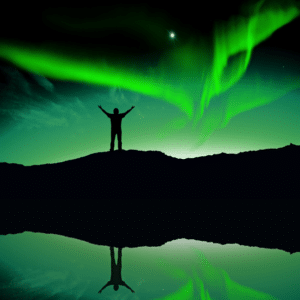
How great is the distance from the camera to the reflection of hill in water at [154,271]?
345 cm

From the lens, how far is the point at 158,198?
14.7 m

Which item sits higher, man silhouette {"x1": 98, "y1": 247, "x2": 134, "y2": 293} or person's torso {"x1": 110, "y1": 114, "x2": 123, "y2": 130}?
person's torso {"x1": 110, "y1": 114, "x2": 123, "y2": 130}

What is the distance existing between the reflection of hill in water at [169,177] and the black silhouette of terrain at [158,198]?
6cm

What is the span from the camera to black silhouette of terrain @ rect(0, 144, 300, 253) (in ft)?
23.1

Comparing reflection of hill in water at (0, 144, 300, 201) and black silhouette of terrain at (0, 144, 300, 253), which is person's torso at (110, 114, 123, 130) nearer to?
reflection of hill in water at (0, 144, 300, 201)

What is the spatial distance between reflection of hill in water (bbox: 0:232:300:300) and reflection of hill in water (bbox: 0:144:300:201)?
30.4ft

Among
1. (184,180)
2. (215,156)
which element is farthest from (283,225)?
(215,156)

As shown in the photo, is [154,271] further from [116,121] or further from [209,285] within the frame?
[116,121]

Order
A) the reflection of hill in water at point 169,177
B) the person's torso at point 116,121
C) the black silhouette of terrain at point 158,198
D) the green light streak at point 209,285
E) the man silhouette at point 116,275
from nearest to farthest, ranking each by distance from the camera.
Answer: the green light streak at point 209,285
the man silhouette at point 116,275
the black silhouette of terrain at point 158,198
the person's torso at point 116,121
the reflection of hill in water at point 169,177

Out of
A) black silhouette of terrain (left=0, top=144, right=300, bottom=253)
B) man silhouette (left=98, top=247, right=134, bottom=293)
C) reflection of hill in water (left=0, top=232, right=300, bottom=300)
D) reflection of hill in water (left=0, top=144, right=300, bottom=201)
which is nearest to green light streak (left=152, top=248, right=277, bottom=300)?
reflection of hill in water (left=0, top=232, right=300, bottom=300)

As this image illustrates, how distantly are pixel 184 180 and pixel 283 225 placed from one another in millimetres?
8806

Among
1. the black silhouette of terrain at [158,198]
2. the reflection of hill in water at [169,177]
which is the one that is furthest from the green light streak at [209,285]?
the reflection of hill in water at [169,177]

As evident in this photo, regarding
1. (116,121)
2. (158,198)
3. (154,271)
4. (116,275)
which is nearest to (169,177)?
(158,198)

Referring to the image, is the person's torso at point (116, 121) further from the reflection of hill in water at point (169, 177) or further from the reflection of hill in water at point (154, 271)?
the reflection of hill in water at point (154, 271)
